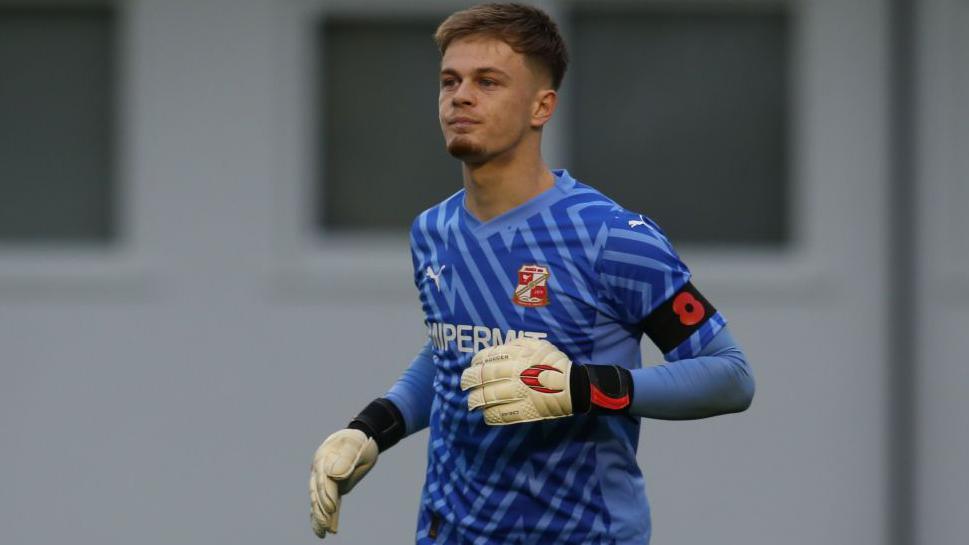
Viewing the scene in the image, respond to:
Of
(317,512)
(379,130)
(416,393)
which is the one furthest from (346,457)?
(379,130)

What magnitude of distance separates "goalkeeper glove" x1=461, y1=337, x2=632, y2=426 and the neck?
15.2 inches

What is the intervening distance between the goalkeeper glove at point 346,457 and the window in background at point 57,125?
436 centimetres

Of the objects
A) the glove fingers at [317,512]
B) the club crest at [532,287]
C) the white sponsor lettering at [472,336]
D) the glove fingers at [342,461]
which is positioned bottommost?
the glove fingers at [317,512]

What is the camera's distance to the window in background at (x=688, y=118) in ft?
26.5

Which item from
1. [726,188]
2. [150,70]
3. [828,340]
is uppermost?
[150,70]

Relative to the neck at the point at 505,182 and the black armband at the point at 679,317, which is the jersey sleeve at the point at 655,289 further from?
the neck at the point at 505,182

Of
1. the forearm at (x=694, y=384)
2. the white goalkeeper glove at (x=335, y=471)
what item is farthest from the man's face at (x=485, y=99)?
the white goalkeeper glove at (x=335, y=471)

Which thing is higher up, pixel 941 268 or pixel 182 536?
pixel 941 268

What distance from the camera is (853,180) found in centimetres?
792

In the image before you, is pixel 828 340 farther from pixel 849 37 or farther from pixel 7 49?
pixel 7 49

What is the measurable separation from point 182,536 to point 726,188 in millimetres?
3018

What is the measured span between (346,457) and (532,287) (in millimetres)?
600

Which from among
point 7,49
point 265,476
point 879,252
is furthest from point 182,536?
point 879,252

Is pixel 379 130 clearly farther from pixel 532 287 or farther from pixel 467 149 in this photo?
pixel 532 287
